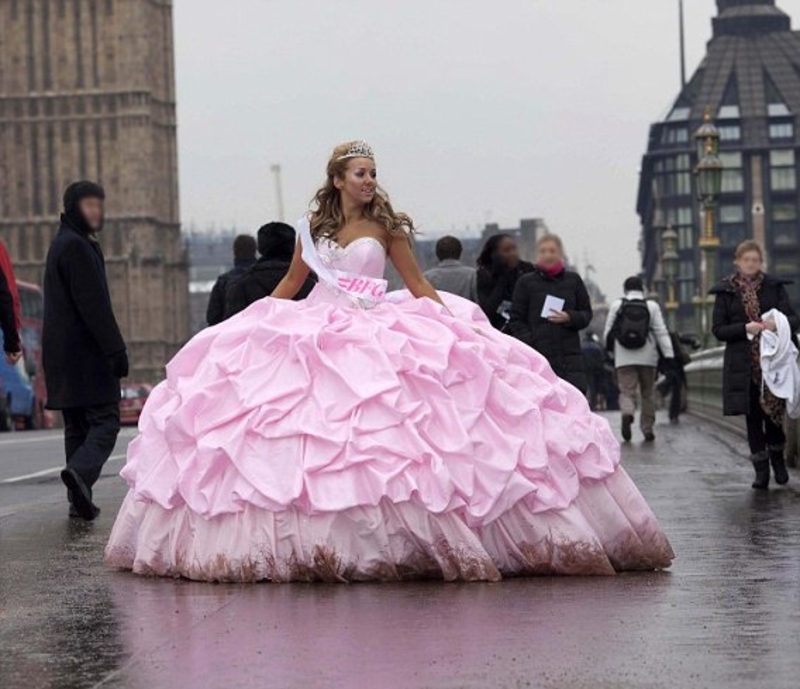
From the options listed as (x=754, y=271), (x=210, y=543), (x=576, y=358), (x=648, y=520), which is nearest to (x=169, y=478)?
(x=210, y=543)

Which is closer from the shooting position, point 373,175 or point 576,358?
point 373,175

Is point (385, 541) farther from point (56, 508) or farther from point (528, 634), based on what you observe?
point (56, 508)

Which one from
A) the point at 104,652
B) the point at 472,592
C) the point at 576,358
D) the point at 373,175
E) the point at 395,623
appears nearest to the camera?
the point at 104,652

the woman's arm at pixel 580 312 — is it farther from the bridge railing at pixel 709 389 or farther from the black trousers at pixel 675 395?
the black trousers at pixel 675 395

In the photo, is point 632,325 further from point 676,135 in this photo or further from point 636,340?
point 676,135

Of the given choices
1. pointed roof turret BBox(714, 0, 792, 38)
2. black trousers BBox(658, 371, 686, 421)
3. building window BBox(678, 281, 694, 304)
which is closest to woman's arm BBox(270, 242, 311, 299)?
black trousers BBox(658, 371, 686, 421)

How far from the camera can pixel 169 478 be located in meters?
9.52

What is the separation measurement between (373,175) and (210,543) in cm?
174

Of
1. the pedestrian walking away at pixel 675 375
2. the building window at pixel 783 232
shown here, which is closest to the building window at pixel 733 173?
the building window at pixel 783 232

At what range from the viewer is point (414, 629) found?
7.69 m

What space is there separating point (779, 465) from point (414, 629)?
8.18m

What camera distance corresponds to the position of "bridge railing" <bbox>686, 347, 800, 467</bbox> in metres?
28.8

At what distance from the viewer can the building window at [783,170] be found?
163 meters

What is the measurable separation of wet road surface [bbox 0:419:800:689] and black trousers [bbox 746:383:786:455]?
440cm
